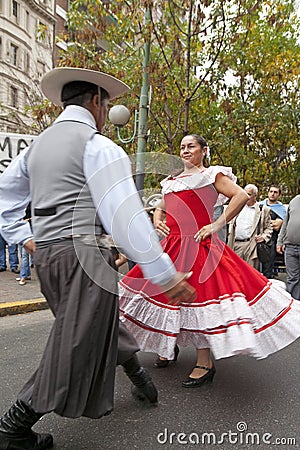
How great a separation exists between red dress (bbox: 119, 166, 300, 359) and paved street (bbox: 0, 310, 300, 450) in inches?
13.0

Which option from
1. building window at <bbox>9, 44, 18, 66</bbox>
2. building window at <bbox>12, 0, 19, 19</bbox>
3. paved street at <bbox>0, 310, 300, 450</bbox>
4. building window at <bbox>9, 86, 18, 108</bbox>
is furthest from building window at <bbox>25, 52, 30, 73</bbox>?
paved street at <bbox>0, 310, 300, 450</bbox>

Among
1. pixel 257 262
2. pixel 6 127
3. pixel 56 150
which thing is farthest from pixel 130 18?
pixel 6 127

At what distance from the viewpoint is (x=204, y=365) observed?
10.8ft

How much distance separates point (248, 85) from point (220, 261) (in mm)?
10887

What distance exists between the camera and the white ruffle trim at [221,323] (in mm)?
2885

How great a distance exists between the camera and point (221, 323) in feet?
9.59

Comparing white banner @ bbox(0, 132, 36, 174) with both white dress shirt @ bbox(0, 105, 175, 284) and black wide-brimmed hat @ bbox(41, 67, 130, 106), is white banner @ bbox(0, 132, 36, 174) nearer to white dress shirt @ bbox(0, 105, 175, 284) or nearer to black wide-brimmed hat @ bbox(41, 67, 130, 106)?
black wide-brimmed hat @ bbox(41, 67, 130, 106)

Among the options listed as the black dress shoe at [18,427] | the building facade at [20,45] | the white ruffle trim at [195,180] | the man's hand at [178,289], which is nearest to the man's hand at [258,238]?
the white ruffle trim at [195,180]

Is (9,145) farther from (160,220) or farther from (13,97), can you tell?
(13,97)

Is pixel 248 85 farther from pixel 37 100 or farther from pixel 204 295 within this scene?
pixel 204 295

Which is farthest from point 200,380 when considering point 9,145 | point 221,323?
point 9,145

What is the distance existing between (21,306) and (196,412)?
11.4 ft

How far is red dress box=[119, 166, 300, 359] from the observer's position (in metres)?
2.94

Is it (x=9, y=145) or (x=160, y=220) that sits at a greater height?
(x=9, y=145)
